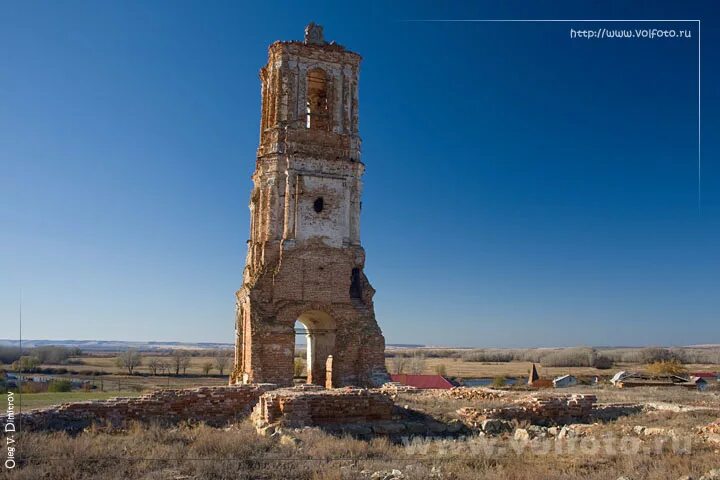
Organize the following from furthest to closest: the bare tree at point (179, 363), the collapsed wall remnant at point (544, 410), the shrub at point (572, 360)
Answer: the shrub at point (572, 360)
the bare tree at point (179, 363)
the collapsed wall remnant at point (544, 410)

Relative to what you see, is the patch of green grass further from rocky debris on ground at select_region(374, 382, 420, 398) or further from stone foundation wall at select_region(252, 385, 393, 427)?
rocky debris on ground at select_region(374, 382, 420, 398)

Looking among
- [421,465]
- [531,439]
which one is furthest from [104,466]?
[531,439]

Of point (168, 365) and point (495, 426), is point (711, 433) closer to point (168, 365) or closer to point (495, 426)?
point (495, 426)

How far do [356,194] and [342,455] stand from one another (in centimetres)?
1073

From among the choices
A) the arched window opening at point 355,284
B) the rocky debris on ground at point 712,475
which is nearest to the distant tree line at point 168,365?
the arched window opening at point 355,284

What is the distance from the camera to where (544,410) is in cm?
1086

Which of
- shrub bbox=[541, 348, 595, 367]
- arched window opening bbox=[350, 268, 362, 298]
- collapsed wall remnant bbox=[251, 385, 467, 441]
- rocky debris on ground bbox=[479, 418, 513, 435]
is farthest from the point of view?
shrub bbox=[541, 348, 595, 367]

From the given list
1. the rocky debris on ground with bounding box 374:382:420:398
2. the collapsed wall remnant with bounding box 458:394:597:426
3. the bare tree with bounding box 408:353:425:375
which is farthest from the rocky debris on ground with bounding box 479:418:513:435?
the bare tree with bounding box 408:353:425:375

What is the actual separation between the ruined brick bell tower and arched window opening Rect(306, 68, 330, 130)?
0.06 meters

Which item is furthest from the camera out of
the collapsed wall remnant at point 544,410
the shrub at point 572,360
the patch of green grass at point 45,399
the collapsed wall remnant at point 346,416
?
the shrub at point 572,360

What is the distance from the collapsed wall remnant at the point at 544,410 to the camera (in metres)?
10.4

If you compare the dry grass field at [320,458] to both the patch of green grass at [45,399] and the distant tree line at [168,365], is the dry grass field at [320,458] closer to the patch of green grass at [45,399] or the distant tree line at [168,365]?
the patch of green grass at [45,399]

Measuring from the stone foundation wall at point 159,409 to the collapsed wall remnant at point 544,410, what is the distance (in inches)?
157

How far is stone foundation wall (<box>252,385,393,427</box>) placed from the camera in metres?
9.47
